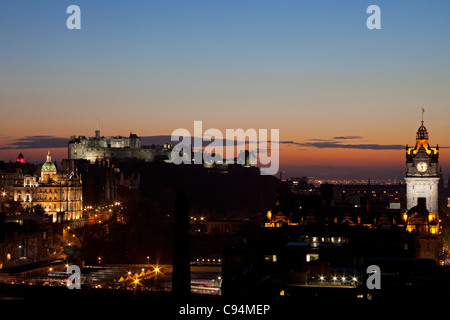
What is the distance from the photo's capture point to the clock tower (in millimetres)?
94750

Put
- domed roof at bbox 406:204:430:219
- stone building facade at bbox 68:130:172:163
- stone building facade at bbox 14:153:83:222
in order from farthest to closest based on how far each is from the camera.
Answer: stone building facade at bbox 68:130:172:163
stone building facade at bbox 14:153:83:222
domed roof at bbox 406:204:430:219

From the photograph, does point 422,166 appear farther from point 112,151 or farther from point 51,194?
point 112,151

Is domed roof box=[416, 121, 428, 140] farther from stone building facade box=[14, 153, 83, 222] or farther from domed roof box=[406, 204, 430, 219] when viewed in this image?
stone building facade box=[14, 153, 83, 222]

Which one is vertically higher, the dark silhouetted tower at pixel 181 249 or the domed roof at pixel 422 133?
the domed roof at pixel 422 133

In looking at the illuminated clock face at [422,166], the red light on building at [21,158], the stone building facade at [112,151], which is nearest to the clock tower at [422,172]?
the illuminated clock face at [422,166]

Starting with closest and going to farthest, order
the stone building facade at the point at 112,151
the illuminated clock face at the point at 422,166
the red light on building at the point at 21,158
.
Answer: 1. the illuminated clock face at the point at 422,166
2. the red light on building at the point at 21,158
3. the stone building facade at the point at 112,151

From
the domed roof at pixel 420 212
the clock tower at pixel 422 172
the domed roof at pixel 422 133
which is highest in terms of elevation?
the domed roof at pixel 422 133

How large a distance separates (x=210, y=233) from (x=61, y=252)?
1020 inches

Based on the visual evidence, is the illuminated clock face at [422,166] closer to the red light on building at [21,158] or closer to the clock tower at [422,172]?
the clock tower at [422,172]

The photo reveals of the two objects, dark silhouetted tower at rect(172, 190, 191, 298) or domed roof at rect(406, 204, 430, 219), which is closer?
dark silhouetted tower at rect(172, 190, 191, 298)

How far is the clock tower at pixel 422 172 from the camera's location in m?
94.8

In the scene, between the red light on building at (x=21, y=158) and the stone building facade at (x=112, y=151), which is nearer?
the red light on building at (x=21, y=158)

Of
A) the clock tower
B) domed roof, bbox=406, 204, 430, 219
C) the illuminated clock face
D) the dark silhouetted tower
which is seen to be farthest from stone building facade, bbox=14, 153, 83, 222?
the dark silhouetted tower
